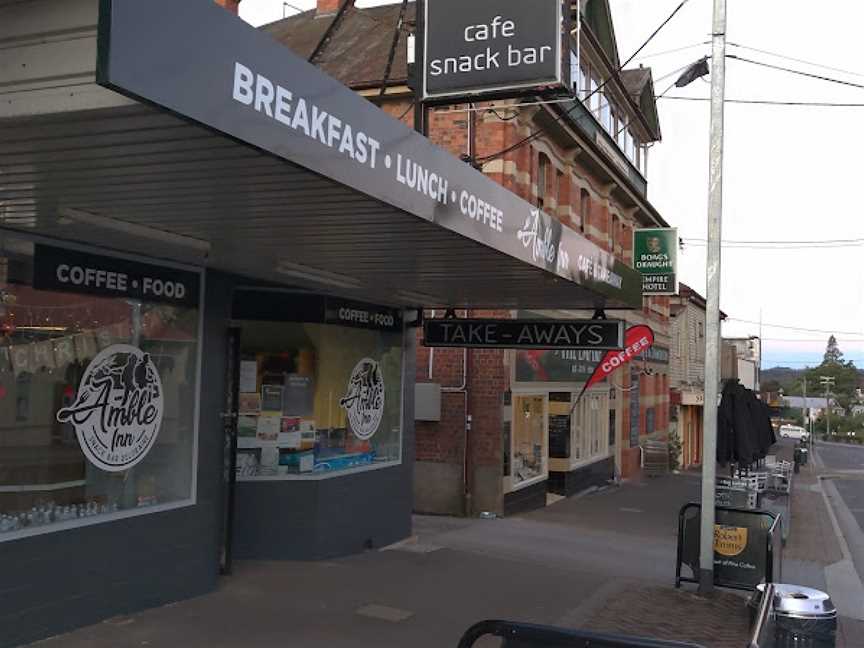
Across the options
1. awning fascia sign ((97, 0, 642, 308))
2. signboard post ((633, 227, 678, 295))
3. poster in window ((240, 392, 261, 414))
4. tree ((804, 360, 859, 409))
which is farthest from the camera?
tree ((804, 360, 859, 409))

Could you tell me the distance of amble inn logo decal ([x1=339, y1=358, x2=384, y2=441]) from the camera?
998cm

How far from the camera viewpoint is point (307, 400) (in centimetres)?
938

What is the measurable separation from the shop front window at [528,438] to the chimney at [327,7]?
9.53 m

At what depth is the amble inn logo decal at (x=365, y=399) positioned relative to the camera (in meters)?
9.98

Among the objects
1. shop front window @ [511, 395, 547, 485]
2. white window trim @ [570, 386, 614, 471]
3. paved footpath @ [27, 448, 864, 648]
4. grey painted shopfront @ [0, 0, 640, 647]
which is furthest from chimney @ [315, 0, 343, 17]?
paved footpath @ [27, 448, 864, 648]

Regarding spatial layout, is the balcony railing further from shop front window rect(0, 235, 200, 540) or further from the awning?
shop front window rect(0, 235, 200, 540)

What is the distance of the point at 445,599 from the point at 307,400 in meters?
2.63

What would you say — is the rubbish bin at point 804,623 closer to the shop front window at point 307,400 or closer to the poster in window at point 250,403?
the shop front window at point 307,400

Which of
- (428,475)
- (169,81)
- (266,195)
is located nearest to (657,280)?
(428,475)

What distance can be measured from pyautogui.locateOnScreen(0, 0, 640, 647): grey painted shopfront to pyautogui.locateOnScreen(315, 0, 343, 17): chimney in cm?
1066

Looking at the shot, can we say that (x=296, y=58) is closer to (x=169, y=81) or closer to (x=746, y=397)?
(x=169, y=81)

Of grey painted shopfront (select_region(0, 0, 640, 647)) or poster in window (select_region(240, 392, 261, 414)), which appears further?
poster in window (select_region(240, 392, 261, 414))

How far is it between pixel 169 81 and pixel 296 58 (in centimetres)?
88

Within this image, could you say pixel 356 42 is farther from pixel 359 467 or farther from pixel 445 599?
pixel 445 599
